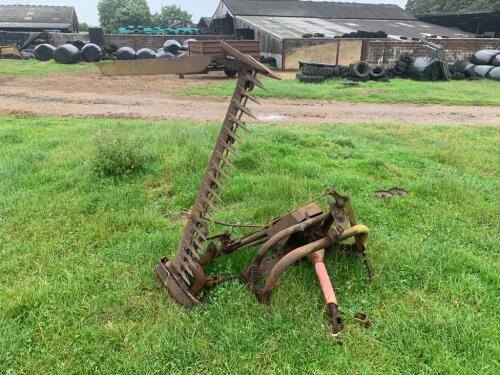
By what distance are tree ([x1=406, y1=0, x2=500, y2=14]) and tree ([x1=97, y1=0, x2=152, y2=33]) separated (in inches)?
1331

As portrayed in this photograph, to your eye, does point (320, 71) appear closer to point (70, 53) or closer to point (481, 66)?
point (481, 66)

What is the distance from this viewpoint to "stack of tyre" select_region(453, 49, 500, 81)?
18.2m

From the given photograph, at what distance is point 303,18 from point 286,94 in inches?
872

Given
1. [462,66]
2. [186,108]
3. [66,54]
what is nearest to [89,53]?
[66,54]

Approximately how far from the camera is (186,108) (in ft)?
36.5

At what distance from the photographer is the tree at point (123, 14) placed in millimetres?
54000

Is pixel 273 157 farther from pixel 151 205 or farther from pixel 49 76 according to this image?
pixel 49 76

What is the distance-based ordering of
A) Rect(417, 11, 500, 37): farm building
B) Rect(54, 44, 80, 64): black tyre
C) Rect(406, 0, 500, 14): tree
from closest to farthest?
Rect(54, 44, 80, 64): black tyre < Rect(417, 11, 500, 37): farm building < Rect(406, 0, 500, 14): tree

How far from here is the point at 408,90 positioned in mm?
14312

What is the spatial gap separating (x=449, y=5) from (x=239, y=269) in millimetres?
51404

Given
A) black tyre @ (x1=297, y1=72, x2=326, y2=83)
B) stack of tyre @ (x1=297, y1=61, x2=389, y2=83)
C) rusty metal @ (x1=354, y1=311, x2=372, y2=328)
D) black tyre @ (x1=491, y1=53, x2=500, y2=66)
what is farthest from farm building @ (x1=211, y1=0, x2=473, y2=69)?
rusty metal @ (x1=354, y1=311, x2=372, y2=328)

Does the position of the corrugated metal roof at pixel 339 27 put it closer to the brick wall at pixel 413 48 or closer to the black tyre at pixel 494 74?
the brick wall at pixel 413 48

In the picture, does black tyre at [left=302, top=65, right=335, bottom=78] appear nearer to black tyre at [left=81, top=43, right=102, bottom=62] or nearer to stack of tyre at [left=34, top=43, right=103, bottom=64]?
black tyre at [left=81, top=43, right=102, bottom=62]

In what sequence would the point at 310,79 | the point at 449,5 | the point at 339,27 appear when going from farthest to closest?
1. the point at 449,5
2. the point at 339,27
3. the point at 310,79
